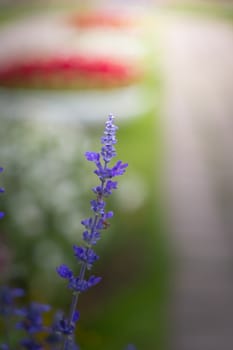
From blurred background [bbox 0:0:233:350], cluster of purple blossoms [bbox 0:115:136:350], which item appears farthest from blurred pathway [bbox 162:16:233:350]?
cluster of purple blossoms [bbox 0:115:136:350]

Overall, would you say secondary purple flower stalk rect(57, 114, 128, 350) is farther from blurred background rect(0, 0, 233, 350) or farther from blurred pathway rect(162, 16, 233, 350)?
blurred pathway rect(162, 16, 233, 350)

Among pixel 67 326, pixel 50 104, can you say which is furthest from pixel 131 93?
pixel 67 326

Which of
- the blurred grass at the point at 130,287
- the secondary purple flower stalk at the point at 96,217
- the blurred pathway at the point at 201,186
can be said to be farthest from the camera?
the blurred pathway at the point at 201,186

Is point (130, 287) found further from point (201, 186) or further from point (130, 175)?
point (201, 186)

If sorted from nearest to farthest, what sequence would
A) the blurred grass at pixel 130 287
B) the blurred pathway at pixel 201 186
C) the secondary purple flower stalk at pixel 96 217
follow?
the secondary purple flower stalk at pixel 96 217
the blurred grass at pixel 130 287
the blurred pathway at pixel 201 186

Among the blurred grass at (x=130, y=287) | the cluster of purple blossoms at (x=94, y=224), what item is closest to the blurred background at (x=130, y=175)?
the blurred grass at (x=130, y=287)

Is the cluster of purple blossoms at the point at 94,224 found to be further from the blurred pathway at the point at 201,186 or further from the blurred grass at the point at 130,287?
the blurred pathway at the point at 201,186

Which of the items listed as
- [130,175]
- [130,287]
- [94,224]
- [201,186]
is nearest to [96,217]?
[94,224]

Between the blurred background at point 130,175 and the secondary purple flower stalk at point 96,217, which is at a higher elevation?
the blurred background at point 130,175
